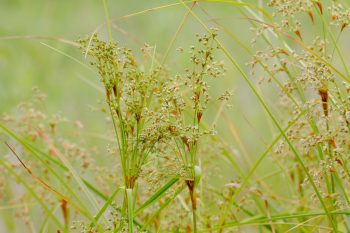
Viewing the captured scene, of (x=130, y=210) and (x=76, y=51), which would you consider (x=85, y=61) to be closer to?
(x=76, y=51)

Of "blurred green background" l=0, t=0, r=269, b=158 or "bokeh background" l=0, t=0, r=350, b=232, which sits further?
"blurred green background" l=0, t=0, r=269, b=158

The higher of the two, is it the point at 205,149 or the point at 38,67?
the point at 38,67

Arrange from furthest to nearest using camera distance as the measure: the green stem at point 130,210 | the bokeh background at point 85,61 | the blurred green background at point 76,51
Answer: the blurred green background at point 76,51, the bokeh background at point 85,61, the green stem at point 130,210

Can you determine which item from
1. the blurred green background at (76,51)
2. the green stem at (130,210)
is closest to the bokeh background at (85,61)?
the blurred green background at (76,51)

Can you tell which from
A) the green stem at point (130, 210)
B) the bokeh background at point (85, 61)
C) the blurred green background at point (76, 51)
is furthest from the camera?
the blurred green background at point (76, 51)

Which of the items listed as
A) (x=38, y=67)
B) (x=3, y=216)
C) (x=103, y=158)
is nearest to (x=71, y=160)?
(x=3, y=216)

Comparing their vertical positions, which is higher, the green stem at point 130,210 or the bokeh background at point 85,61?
the bokeh background at point 85,61

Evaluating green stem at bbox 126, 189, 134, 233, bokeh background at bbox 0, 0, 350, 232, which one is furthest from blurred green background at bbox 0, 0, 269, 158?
green stem at bbox 126, 189, 134, 233

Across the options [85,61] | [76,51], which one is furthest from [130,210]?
[76,51]

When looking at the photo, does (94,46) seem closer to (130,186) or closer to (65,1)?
(130,186)

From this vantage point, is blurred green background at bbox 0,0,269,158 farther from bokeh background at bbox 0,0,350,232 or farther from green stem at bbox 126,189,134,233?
green stem at bbox 126,189,134,233

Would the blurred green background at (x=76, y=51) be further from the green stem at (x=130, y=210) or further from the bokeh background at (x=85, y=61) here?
the green stem at (x=130, y=210)
